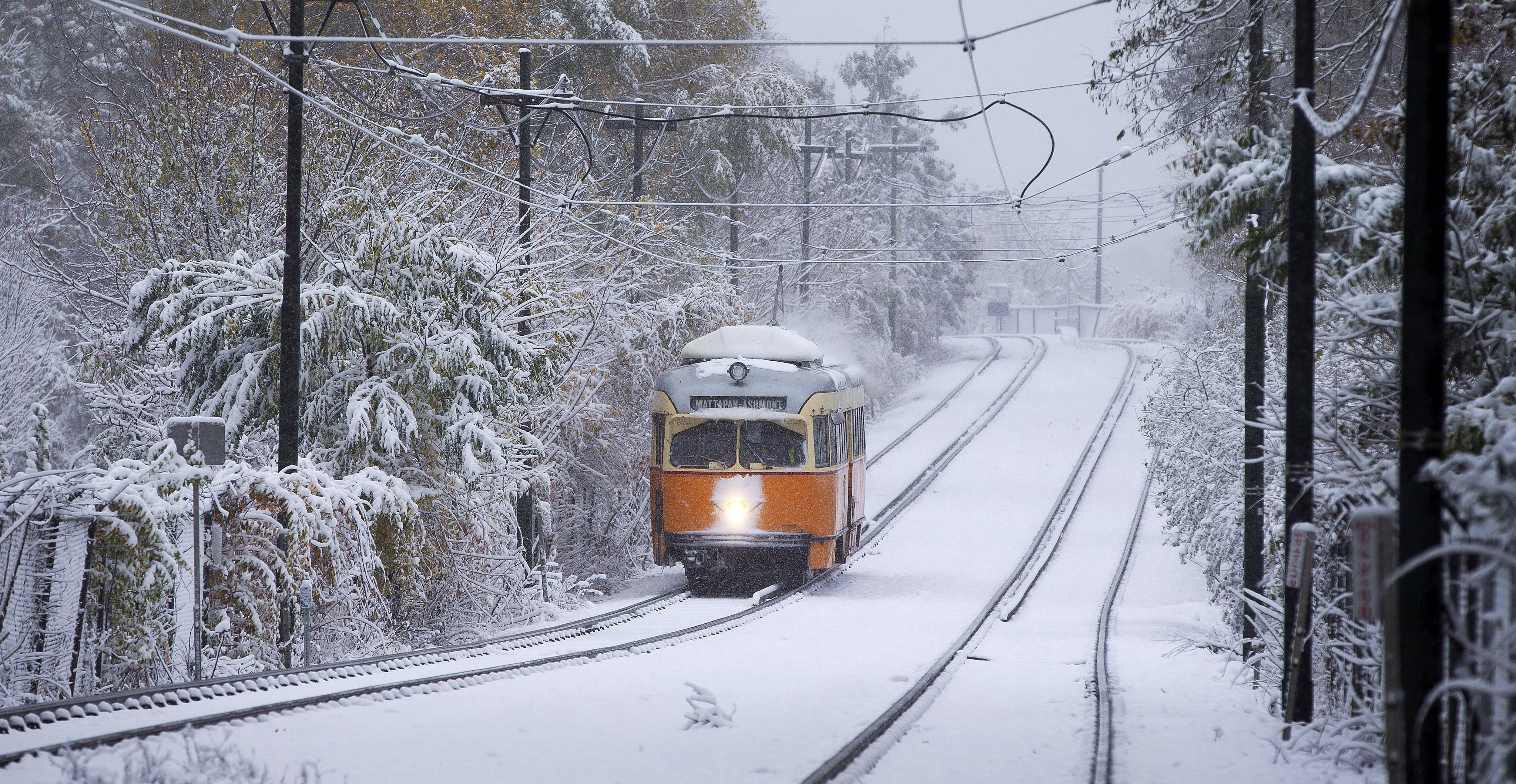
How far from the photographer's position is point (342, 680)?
1027cm

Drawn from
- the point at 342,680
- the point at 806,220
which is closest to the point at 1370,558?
the point at 342,680

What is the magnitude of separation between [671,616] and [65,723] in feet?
29.8

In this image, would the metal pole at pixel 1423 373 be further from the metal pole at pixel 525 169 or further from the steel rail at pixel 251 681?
the metal pole at pixel 525 169

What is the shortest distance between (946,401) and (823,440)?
31406 millimetres

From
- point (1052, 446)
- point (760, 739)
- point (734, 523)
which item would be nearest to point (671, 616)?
point (734, 523)

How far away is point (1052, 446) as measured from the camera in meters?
39.5

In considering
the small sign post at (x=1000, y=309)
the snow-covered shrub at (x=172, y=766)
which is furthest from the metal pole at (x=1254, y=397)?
the small sign post at (x=1000, y=309)

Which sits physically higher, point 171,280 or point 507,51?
point 507,51

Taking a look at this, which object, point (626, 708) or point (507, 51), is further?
point (507, 51)

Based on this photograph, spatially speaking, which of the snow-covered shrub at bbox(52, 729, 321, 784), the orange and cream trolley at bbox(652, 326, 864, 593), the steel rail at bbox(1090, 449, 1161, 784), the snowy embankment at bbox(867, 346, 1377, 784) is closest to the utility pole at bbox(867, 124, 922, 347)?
the steel rail at bbox(1090, 449, 1161, 784)

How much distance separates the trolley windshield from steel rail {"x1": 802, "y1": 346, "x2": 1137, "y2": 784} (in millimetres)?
3356

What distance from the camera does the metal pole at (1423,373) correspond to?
5.75m

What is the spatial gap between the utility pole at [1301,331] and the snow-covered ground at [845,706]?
85 cm

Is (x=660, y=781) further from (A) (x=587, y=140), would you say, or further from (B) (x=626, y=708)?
(A) (x=587, y=140)
